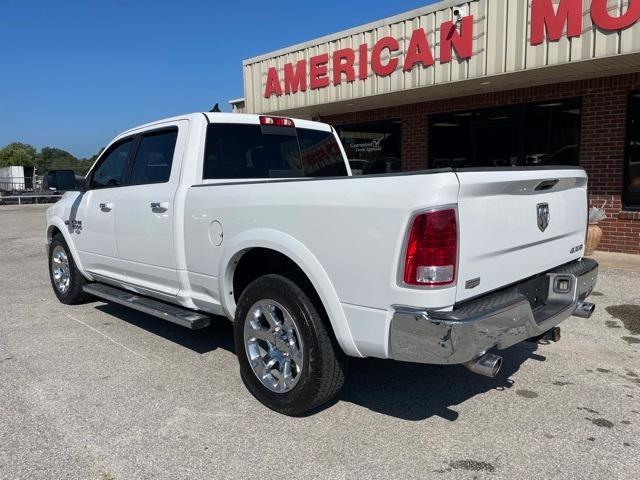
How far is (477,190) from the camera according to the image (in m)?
2.78

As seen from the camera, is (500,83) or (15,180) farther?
(15,180)

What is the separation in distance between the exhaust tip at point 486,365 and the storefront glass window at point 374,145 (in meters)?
9.09

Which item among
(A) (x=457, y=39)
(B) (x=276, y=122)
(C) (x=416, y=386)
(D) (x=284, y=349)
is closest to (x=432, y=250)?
(D) (x=284, y=349)

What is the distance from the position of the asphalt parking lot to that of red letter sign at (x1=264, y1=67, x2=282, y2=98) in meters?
8.17

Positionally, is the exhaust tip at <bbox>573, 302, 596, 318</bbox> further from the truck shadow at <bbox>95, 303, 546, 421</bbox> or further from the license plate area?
the truck shadow at <bbox>95, 303, 546, 421</bbox>

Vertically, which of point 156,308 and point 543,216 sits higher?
point 543,216

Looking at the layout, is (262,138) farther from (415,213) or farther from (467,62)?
(467,62)

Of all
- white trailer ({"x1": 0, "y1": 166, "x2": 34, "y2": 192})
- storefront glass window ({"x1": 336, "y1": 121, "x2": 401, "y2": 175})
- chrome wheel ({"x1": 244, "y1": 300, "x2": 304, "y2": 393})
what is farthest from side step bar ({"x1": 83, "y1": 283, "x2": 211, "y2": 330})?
white trailer ({"x1": 0, "y1": 166, "x2": 34, "y2": 192})

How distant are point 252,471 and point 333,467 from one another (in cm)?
43

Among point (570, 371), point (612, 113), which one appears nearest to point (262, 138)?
point (570, 371)

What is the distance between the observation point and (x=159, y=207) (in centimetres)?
430

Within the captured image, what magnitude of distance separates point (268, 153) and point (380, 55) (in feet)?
19.6

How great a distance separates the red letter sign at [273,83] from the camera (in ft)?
39.7

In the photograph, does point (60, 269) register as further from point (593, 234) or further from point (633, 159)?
point (633, 159)
